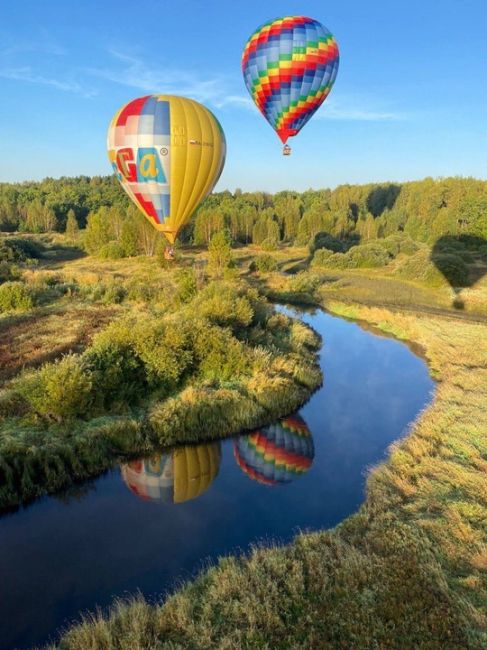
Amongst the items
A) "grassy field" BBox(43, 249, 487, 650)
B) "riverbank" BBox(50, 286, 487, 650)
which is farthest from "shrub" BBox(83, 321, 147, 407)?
"riverbank" BBox(50, 286, 487, 650)

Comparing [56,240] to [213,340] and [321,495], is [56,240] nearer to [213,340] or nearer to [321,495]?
[213,340]

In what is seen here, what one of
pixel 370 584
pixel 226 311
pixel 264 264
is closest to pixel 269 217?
pixel 264 264

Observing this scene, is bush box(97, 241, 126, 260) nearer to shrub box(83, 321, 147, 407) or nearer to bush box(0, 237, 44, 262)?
bush box(0, 237, 44, 262)

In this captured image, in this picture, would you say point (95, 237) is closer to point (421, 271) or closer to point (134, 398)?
point (421, 271)

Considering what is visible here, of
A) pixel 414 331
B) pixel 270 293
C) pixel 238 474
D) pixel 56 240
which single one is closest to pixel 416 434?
pixel 238 474

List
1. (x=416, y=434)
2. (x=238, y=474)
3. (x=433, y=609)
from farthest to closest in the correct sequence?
(x=416, y=434) → (x=238, y=474) → (x=433, y=609)

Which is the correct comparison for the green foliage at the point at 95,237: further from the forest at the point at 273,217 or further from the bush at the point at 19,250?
the bush at the point at 19,250
